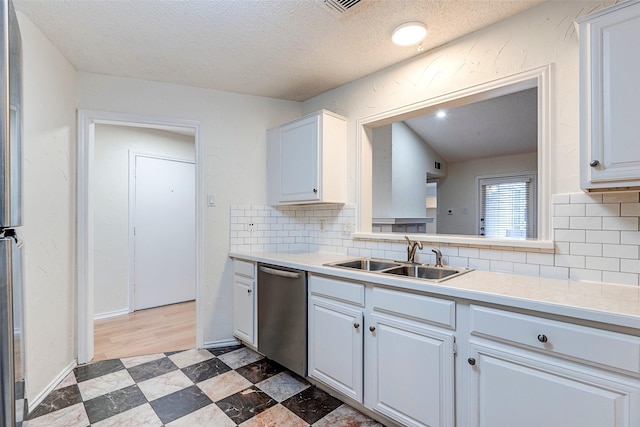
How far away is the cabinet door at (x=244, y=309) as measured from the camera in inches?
102

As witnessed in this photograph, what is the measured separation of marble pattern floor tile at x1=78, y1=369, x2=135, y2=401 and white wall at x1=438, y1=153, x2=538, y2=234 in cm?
601

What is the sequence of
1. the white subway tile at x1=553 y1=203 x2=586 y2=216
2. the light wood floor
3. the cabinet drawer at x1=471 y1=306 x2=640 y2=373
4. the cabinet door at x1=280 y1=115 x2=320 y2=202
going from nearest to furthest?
the cabinet drawer at x1=471 y1=306 x2=640 y2=373
the white subway tile at x1=553 y1=203 x2=586 y2=216
the cabinet door at x1=280 y1=115 x2=320 y2=202
the light wood floor

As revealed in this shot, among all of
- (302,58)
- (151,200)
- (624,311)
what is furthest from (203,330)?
(624,311)

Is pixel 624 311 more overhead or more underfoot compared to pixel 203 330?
more overhead

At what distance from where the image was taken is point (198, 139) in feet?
9.13

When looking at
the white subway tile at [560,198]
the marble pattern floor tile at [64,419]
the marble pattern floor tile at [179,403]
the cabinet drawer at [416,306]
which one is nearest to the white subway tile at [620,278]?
the white subway tile at [560,198]

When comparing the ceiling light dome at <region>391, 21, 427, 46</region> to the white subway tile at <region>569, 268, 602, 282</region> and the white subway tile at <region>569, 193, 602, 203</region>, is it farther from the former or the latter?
the white subway tile at <region>569, 268, 602, 282</region>

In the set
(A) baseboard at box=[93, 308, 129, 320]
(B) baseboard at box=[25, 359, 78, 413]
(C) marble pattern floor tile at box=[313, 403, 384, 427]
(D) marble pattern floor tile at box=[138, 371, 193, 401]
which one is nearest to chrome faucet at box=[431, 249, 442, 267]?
(C) marble pattern floor tile at box=[313, 403, 384, 427]

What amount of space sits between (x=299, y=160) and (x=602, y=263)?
2.06m

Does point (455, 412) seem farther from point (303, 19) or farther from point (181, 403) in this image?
point (303, 19)

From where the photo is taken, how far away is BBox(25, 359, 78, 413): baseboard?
1874 mm

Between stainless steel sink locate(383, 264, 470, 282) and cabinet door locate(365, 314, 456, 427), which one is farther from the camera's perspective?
stainless steel sink locate(383, 264, 470, 282)

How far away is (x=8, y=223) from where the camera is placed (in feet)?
2.03

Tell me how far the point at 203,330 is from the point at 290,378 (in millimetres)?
964
